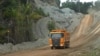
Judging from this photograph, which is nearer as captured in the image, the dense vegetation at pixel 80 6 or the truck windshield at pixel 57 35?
the truck windshield at pixel 57 35

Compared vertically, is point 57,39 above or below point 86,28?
above

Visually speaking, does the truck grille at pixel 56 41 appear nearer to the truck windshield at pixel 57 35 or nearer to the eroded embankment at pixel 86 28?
the truck windshield at pixel 57 35

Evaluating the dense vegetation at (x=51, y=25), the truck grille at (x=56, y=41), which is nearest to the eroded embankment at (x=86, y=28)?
the dense vegetation at (x=51, y=25)

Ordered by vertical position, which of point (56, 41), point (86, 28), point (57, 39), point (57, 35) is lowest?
point (86, 28)

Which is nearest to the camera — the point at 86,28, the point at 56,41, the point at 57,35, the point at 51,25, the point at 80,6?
the point at 56,41

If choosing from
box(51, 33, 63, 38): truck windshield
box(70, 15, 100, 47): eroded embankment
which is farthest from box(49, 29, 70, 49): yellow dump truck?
box(70, 15, 100, 47): eroded embankment

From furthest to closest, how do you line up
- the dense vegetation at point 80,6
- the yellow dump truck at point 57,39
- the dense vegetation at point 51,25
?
the dense vegetation at point 80,6
the dense vegetation at point 51,25
the yellow dump truck at point 57,39

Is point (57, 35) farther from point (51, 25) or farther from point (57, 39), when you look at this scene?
point (51, 25)

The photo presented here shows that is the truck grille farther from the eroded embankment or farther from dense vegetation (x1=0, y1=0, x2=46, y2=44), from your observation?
Result: the eroded embankment

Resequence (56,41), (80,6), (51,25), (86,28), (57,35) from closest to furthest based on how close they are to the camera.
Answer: (56,41), (57,35), (51,25), (86,28), (80,6)

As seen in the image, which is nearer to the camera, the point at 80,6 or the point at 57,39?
the point at 57,39

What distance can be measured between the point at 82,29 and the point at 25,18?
2805 cm

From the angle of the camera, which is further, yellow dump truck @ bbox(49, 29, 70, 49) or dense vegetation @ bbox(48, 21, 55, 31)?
dense vegetation @ bbox(48, 21, 55, 31)

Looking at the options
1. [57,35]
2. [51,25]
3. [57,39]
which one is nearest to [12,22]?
[57,35]
